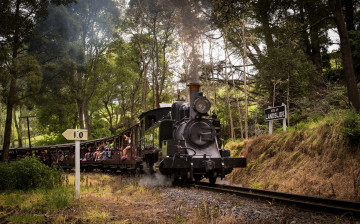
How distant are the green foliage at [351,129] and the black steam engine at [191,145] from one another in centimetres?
277

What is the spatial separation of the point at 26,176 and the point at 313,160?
7.95 metres

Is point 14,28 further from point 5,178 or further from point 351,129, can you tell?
point 351,129

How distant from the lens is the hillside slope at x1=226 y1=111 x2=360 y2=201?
7.19m

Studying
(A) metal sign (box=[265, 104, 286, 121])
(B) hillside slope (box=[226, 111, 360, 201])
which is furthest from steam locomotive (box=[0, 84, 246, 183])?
(A) metal sign (box=[265, 104, 286, 121])

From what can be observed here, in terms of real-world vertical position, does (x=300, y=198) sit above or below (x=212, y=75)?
below

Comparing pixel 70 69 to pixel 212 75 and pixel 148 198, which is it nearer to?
pixel 212 75

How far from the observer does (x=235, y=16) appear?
9281mm

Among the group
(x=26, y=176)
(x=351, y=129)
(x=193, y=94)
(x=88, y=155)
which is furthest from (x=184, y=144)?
(x=88, y=155)

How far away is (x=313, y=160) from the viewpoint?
8562 mm

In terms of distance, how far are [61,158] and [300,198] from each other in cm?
2010

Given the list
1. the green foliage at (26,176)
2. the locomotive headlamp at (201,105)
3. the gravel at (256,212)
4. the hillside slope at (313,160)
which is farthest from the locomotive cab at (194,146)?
the green foliage at (26,176)

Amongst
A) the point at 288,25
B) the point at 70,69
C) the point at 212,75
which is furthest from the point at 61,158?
the point at 288,25

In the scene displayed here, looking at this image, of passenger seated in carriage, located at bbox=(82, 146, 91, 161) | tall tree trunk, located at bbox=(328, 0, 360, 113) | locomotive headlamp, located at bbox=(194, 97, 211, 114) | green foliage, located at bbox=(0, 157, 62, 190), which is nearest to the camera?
tall tree trunk, located at bbox=(328, 0, 360, 113)

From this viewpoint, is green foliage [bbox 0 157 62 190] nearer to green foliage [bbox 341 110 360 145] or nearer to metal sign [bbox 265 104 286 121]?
metal sign [bbox 265 104 286 121]
